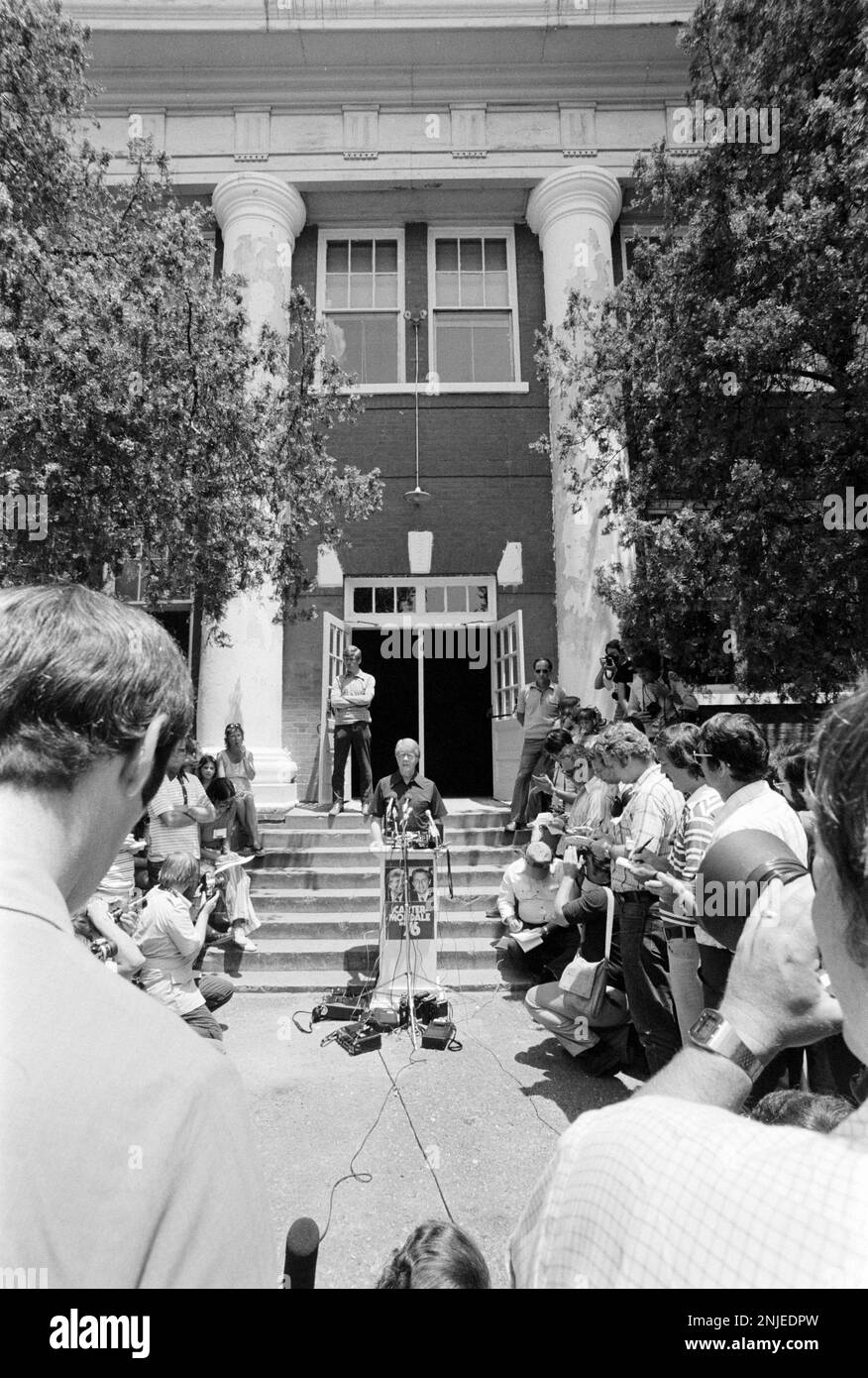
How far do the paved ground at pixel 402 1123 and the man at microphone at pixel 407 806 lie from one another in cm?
138

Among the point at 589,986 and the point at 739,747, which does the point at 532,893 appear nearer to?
the point at 589,986

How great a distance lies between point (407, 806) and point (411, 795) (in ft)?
0.52

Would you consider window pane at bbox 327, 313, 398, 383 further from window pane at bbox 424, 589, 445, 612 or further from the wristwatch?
the wristwatch

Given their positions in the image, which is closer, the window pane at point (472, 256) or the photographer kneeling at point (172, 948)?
the photographer kneeling at point (172, 948)

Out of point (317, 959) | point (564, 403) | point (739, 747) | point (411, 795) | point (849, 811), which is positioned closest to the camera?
point (849, 811)

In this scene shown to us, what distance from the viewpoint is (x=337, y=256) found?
12.4 meters

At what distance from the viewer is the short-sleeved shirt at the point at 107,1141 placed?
0.68 metres

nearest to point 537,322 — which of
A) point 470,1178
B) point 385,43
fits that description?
point 385,43

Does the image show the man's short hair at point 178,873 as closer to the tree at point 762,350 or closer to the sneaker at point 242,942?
the sneaker at point 242,942

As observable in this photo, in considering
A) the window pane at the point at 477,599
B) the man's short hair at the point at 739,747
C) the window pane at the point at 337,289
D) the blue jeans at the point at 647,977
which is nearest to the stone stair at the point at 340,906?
the blue jeans at the point at 647,977

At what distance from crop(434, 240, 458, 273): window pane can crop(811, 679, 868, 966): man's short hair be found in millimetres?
13395

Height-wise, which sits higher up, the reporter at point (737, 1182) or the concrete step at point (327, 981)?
the reporter at point (737, 1182)

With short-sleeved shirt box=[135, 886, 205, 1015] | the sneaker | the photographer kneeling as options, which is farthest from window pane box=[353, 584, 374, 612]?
short-sleeved shirt box=[135, 886, 205, 1015]

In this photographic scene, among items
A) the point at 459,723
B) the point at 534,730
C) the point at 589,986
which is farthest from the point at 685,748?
the point at 459,723
